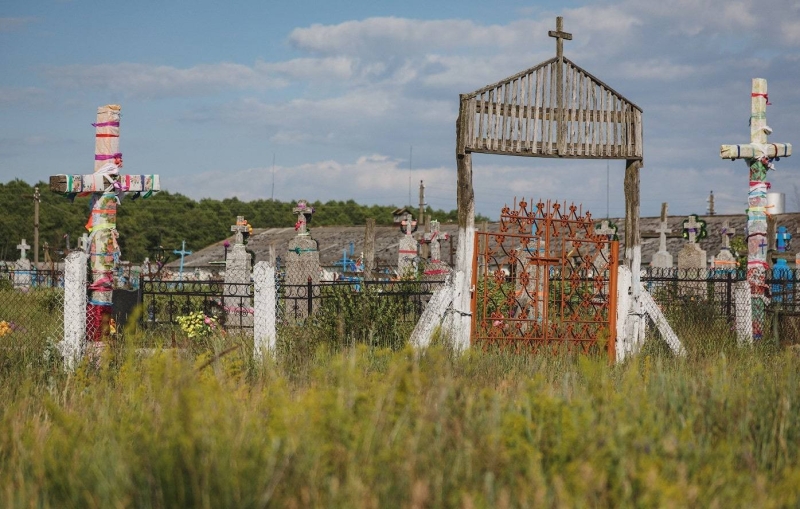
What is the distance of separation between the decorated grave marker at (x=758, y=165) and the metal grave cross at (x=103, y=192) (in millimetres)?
8219

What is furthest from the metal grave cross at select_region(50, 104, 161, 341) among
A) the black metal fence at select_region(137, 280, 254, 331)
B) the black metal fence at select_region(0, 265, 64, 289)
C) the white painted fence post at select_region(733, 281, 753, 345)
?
the white painted fence post at select_region(733, 281, 753, 345)

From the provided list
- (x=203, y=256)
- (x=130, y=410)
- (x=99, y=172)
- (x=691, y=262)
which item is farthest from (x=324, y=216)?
(x=130, y=410)

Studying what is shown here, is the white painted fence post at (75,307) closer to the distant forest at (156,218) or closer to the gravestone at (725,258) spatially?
the gravestone at (725,258)

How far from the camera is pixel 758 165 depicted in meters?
12.4

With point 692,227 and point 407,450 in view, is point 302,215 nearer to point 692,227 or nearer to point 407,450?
point 692,227

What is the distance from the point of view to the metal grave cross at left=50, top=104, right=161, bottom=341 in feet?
34.2

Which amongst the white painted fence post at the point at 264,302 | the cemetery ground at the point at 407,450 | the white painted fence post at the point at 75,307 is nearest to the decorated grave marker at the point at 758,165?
the white painted fence post at the point at 264,302

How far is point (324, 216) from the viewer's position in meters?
75.2

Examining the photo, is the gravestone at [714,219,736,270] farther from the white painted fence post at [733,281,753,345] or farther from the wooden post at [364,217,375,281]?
the white painted fence post at [733,281,753,345]

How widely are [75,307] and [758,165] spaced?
9.23 metres

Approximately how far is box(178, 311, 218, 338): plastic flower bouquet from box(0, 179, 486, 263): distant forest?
4184 centimetres

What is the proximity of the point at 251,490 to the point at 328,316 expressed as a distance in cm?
743

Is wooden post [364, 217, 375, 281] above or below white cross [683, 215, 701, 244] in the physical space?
below

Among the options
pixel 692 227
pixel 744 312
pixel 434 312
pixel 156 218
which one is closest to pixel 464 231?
pixel 434 312
